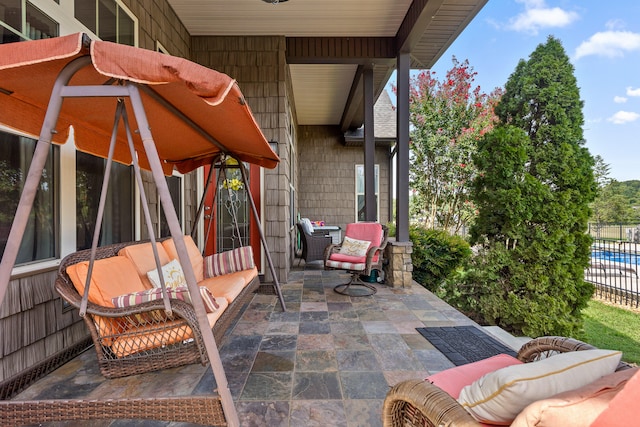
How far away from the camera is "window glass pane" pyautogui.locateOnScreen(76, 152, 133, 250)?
2.55 meters

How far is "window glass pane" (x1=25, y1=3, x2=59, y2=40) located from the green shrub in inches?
190

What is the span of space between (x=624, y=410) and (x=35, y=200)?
2954 mm

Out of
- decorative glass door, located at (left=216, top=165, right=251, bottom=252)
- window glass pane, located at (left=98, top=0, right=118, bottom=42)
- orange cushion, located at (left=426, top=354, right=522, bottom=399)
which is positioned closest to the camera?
orange cushion, located at (left=426, top=354, right=522, bottom=399)

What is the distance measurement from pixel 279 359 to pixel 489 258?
318cm

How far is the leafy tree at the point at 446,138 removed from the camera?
23.5 ft

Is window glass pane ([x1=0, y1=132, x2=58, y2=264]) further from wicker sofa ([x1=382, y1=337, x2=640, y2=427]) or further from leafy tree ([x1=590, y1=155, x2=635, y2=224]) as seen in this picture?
leafy tree ([x1=590, y1=155, x2=635, y2=224])

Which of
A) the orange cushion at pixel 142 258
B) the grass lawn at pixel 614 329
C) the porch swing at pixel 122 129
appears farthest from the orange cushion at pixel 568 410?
the grass lawn at pixel 614 329

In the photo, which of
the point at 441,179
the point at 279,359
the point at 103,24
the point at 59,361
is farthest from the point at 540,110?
the point at 59,361

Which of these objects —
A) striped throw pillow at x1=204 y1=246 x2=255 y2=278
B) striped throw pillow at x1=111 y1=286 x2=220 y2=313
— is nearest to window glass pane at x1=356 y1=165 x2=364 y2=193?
striped throw pillow at x1=204 y1=246 x2=255 y2=278

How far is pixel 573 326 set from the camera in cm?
407

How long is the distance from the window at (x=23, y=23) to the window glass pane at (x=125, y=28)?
806mm

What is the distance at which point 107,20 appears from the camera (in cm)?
281

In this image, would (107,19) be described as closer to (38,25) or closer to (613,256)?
(38,25)

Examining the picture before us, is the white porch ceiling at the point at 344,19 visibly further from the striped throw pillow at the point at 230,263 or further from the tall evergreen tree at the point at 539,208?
the striped throw pillow at the point at 230,263
